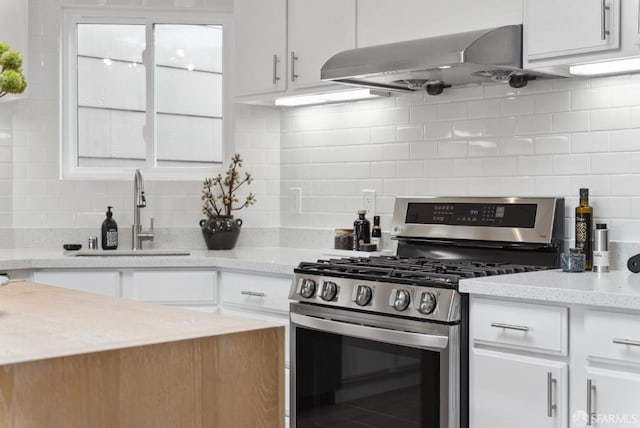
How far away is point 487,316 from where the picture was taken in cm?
276

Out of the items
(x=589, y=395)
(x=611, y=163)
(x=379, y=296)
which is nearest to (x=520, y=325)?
(x=589, y=395)

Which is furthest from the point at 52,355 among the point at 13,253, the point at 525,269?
the point at 13,253

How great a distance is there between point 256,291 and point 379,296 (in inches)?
36.5

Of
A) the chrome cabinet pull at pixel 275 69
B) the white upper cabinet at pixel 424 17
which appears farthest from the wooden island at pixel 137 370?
the chrome cabinet pull at pixel 275 69

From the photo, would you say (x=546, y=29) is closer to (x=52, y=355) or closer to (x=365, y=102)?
(x=365, y=102)

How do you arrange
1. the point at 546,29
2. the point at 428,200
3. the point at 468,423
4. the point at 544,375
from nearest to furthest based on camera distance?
the point at 544,375 < the point at 468,423 < the point at 546,29 < the point at 428,200

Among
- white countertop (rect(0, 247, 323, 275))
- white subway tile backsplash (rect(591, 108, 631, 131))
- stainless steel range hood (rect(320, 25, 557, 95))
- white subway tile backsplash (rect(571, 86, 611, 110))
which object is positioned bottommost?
white countertop (rect(0, 247, 323, 275))

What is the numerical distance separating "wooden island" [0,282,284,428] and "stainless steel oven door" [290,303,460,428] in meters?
1.19

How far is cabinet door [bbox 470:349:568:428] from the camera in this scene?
102 inches

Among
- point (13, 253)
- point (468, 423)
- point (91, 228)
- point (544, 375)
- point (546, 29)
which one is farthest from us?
point (91, 228)

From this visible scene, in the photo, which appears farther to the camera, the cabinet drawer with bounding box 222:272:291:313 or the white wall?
the cabinet drawer with bounding box 222:272:291:313

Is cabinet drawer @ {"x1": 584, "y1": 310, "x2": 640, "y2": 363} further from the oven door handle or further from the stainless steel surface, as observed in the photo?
the stainless steel surface

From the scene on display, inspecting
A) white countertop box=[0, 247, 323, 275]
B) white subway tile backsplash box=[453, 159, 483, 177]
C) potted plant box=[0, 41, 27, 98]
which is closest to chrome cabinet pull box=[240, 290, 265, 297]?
white countertop box=[0, 247, 323, 275]

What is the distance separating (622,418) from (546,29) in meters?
1.43
